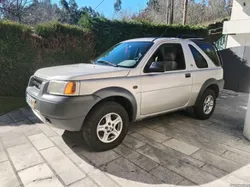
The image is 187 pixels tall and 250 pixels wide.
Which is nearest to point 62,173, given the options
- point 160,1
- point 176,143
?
point 176,143

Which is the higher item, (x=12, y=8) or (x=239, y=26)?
(x=12, y=8)

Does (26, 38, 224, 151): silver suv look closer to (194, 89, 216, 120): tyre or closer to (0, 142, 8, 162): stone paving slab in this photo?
(194, 89, 216, 120): tyre

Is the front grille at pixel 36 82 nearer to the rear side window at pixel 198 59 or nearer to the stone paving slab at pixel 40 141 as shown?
the stone paving slab at pixel 40 141

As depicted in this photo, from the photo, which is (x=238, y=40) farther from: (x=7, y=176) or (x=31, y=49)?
(x=7, y=176)

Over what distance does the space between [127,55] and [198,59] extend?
1632mm

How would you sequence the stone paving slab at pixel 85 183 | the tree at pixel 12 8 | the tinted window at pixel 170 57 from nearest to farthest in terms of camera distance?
the stone paving slab at pixel 85 183
the tinted window at pixel 170 57
the tree at pixel 12 8

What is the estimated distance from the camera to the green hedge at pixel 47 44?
19.1 ft

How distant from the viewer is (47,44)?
6406 millimetres

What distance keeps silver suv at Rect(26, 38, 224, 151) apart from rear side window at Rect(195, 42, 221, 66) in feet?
0.08

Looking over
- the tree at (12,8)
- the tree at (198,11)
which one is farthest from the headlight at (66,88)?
the tree at (198,11)

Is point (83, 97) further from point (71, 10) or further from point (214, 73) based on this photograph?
point (71, 10)

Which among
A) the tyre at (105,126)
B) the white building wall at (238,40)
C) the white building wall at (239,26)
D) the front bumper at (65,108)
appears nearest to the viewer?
the front bumper at (65,108)

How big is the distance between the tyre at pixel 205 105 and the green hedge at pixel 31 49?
14.4ft

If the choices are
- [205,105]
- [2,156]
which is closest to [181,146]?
[205,105]
